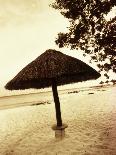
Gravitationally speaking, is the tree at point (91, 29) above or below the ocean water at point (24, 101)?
above

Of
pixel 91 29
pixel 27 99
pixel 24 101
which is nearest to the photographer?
pixel 91 29

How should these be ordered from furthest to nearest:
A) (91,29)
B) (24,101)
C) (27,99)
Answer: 1. (27,99)
2. (24,101)
3. (91,29)

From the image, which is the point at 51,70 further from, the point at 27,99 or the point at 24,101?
the point at 27,99

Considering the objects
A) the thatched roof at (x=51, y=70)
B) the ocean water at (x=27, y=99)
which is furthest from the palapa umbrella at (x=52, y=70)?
the ocean water at (x=27, y=99)

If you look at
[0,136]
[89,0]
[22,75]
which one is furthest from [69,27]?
[0,136]

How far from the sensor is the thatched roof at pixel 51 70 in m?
10.4

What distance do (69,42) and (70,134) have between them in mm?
4063

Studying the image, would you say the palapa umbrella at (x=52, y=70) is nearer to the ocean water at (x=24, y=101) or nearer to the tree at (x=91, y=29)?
the tree at (x=91, y=29)

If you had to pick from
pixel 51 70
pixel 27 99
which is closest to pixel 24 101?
pixel 27 99

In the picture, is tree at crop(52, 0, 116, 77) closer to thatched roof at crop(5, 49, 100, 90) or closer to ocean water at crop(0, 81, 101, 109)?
thatched roof at crop(5, 49, 100, 90)

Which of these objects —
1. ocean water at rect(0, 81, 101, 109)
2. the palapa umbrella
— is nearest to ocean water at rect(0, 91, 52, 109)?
ocean water at rect(0, 81, 101, 109)

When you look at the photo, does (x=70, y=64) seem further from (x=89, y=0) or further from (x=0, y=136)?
(x=0, y=136)

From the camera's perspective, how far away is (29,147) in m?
10.9

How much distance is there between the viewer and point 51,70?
34.3 feet
